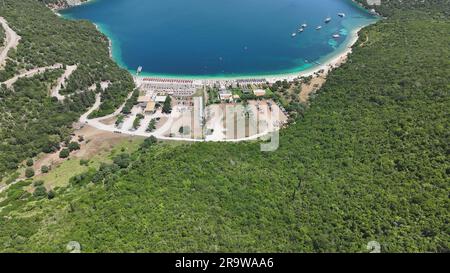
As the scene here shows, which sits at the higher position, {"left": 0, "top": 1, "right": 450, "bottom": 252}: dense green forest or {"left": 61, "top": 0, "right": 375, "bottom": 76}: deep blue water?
{"left": 61, "top": 0, "right": 375, "bottom": 76}: deep blue water

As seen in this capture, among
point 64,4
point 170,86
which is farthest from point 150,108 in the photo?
point 64,4

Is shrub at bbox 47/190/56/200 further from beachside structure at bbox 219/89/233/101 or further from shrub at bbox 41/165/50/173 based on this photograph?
beachside structure at bbox 219/89/233/101

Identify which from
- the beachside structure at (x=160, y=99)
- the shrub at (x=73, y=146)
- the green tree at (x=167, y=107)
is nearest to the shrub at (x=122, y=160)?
the shrub at (x=73, y=146)

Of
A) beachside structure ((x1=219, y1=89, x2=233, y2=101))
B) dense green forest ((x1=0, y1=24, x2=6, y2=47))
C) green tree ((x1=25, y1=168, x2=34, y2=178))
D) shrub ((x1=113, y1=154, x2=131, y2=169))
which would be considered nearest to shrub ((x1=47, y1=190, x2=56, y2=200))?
green tree ((x1=25, y1=168, x2=34, y2=178))

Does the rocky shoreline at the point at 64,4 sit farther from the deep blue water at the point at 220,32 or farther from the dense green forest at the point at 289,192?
the dense green forest at the point at 289,192

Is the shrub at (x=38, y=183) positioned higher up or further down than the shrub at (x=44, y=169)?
further down

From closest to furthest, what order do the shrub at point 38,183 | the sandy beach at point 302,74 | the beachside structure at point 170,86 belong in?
the shrub at point 38,183 → the beachside structure at point 170,86 → the sandy beach at point 302,74

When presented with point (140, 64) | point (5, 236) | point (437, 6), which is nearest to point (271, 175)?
point (5, 236)
